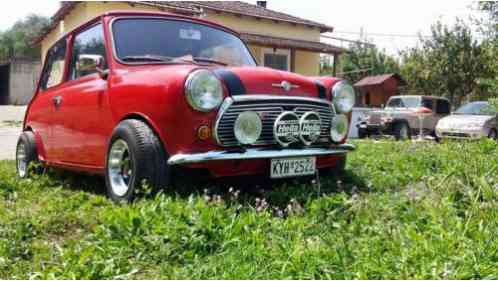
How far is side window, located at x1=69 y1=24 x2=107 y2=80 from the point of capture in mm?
4190

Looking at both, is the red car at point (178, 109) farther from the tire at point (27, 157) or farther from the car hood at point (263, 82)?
the tire at point (27, 157)

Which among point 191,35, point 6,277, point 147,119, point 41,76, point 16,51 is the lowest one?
point 6,277

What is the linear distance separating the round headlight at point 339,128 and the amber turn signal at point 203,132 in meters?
1.23

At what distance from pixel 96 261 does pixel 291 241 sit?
3.29ft

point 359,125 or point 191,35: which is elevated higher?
point 191,35

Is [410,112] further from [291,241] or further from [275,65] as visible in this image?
[291,241]

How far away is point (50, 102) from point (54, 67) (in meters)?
0.56

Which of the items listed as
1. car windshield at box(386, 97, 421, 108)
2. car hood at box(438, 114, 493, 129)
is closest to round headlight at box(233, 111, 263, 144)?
car hood at box(438, 114, 493, 129)

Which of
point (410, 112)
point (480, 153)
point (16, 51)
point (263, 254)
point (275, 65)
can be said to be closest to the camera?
point (263, 254)

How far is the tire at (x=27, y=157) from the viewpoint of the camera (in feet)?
17.3

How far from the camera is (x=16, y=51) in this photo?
2010 inches

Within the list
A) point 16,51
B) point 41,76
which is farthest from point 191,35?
point 16,51

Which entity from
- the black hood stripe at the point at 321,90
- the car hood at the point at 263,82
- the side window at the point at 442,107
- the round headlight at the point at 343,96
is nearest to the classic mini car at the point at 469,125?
the side window at the point at 442,107

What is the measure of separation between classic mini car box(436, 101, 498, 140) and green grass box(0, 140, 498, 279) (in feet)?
36.0
